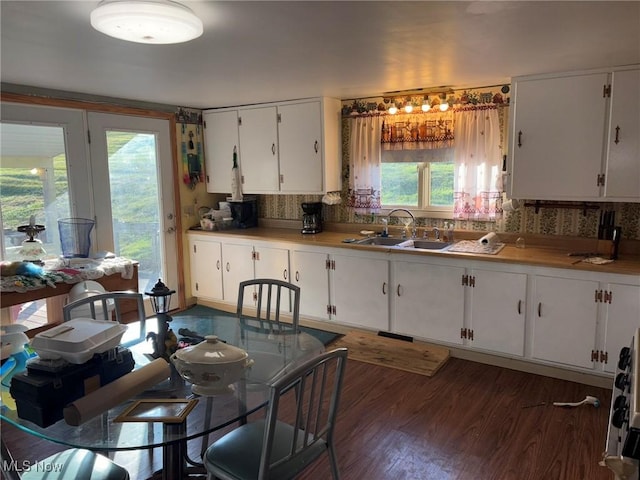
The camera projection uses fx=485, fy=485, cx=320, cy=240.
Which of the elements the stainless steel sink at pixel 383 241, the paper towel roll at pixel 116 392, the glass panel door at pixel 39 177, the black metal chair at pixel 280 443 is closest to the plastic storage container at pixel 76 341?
the paper towel roll at pixel 116 392

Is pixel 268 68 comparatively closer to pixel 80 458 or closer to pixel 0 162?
pixel 0 162

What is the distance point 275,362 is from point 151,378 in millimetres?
541

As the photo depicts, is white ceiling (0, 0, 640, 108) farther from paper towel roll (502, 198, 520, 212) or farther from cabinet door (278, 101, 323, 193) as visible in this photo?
paper towel roll (502, 198, 520, 212)

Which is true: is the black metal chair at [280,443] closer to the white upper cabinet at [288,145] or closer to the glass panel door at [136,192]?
the white upper cabinet at [288,145]

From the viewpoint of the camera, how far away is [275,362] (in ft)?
7.06

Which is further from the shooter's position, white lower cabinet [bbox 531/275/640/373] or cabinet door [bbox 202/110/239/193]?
cabinet door [bbox 202/110/239/193]

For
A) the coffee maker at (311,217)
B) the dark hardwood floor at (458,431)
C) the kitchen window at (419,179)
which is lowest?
the dark hardwood floor at (458,431)

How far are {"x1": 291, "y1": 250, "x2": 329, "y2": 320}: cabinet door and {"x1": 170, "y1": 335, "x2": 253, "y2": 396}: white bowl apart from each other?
2.38 meters

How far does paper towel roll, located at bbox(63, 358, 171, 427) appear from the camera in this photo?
1604 mm

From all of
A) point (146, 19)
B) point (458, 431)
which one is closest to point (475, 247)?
point (458, 431)

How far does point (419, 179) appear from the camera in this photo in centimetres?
432

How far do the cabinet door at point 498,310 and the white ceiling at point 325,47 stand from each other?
1419mm

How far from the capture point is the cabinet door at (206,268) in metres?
4.89

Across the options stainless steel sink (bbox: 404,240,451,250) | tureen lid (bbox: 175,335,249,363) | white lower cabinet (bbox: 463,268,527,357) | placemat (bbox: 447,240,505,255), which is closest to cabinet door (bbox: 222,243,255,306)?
stainless steel sink (bbox: 404,240,451,250)
